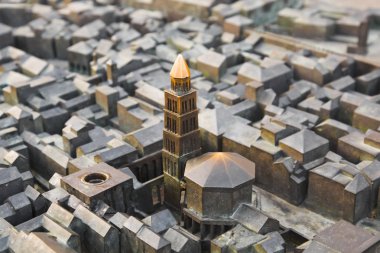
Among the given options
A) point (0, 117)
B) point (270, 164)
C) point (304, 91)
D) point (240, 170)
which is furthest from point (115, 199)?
point (304, 91)

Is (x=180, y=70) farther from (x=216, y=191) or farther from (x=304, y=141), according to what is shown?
(x=304, y=141)

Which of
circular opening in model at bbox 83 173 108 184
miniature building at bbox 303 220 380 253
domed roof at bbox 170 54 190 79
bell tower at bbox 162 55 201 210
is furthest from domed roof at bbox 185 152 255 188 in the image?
miniature building at bbox 303 220 380 253

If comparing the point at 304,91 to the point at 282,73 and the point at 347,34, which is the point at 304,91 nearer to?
the point at 282,73

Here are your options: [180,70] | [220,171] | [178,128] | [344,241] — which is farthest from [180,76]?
[344,241]

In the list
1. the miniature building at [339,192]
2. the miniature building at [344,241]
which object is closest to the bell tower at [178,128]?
the miniature building at [339,192]

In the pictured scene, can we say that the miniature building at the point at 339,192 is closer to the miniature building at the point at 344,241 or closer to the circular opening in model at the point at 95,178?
the miniature building at the point at 344,241

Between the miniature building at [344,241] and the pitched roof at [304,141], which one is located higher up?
the pitched roof at [304,141]

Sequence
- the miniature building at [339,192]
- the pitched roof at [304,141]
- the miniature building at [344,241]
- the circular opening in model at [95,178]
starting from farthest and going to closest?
the pitched roof at [304,141] → the miniature building at [339,192] → the circular opening in model at [95,178] → the miniature building at [344,241]
